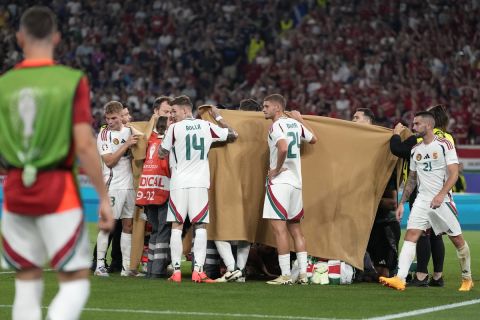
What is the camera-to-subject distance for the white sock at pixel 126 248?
42.5 ft

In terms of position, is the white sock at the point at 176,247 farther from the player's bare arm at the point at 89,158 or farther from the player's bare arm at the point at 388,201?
the player's bare arm at the point at 89,158

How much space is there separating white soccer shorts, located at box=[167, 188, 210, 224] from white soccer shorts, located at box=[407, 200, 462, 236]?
228 centimetres

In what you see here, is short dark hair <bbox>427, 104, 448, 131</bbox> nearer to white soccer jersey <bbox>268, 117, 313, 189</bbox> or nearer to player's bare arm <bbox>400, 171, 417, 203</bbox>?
player's bare arm <bbox>400, 171, 417, 203</bbox>

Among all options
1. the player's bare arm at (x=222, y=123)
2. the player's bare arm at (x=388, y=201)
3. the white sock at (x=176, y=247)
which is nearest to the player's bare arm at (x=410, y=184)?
the player's bare arm at (x=388, y=201)

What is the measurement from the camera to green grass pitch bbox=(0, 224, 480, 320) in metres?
9.30

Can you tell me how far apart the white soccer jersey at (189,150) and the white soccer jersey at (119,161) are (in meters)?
0.92

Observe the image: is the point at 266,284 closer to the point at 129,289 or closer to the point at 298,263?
the point at 298,263

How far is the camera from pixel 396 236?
12.9 metres

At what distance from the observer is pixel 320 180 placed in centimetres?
1277

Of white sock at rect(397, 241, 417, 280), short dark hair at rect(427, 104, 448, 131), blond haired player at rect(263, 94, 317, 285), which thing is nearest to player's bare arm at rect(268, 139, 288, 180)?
blond haired player at rect(263, 94, 317, 285)

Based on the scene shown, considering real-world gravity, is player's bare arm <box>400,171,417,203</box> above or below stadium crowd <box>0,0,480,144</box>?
below

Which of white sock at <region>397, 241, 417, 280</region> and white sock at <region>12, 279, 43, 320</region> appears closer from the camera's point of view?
white sock at <region>12, 279, 43, 320</region>

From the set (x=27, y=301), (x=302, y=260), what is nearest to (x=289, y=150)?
(x=302, y=260)

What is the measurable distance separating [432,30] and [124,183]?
18.8 metres
